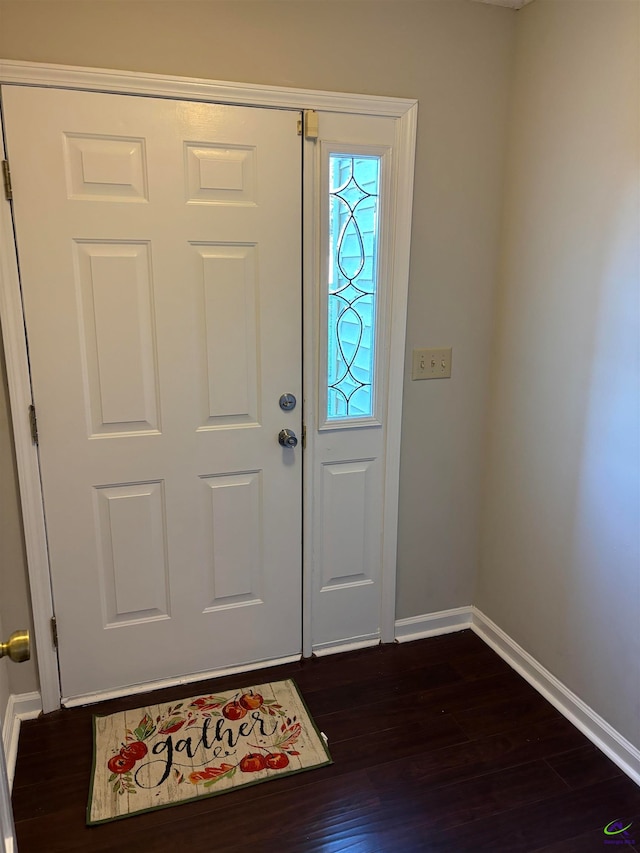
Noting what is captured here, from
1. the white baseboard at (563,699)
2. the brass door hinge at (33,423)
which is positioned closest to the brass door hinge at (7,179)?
the brass door hinge at (33,423)

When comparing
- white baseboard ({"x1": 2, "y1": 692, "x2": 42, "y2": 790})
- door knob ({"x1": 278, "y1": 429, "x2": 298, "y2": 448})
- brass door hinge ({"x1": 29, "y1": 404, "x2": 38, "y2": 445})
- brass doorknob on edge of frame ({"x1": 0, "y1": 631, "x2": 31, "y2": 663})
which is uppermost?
brass door hinge ({"x1": 29, "y1": 404, "x2": 38, "y2": 445})

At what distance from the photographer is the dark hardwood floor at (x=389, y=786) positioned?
5.51 ft

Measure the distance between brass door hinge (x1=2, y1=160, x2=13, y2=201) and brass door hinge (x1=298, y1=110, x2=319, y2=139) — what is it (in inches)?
35.4

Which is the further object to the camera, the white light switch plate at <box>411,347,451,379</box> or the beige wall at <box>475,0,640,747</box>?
the white light switch plate at <box>411,347,451,379</box>

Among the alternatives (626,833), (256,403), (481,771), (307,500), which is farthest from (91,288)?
(626,833)

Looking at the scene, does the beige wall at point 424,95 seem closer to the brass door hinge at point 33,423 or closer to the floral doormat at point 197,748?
the brass door hinge at point 33,423

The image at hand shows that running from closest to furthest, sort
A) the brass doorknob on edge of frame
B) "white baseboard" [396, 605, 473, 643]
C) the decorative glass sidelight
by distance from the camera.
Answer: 1. the brass doorknob on edge of frame
2. the decorative glass sidelight
3. "white baseboard" [396, 605, 473, 643]

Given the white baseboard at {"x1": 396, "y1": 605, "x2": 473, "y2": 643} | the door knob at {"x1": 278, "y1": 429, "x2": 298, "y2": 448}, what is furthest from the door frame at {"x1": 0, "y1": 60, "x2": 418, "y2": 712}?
the white baseboard at {"x1": 396, "y1": 605, "x2": 473, "y2": 643}

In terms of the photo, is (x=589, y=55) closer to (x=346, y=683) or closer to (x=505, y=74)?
(x=505, y=74)

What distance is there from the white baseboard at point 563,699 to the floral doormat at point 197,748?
2.87ft

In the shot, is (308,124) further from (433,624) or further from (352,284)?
(433,624)

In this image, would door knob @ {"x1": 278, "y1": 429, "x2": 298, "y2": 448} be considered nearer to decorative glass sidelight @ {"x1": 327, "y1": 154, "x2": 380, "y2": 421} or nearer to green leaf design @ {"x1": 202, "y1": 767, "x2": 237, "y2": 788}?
decorative glass sidelight @ {"x1": 327, "y1": 154, "x2": 380, "y2": 421}

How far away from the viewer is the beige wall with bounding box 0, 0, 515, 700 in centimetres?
180

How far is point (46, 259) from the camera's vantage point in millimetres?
1853
